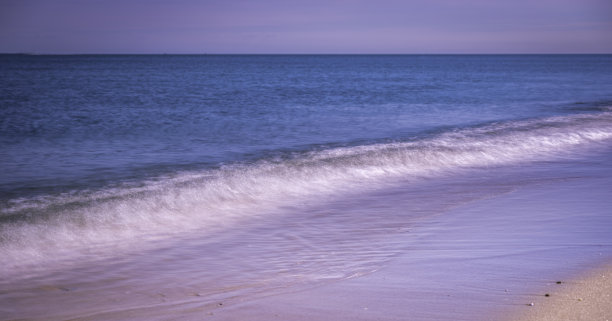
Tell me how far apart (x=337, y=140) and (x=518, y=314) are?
36.5 ft

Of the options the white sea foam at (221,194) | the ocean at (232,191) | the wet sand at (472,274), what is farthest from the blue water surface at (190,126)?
the wet sand at (472,274)

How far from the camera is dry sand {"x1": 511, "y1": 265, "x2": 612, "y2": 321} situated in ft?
11.2

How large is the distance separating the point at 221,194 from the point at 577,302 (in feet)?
18.3

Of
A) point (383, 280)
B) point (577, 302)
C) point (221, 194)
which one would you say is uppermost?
point (577, 302)

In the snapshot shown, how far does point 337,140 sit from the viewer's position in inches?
573

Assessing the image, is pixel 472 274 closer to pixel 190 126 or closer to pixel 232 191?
pixel 232 191

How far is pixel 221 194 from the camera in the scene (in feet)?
27.0

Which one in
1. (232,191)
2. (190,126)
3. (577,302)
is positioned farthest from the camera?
(190,126)

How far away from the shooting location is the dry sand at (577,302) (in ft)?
11.2

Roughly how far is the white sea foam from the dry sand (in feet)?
12.7

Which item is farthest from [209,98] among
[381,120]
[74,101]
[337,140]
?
[337,140]

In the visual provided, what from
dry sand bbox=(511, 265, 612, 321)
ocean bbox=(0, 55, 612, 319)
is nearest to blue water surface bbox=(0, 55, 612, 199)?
ocean bbox=(0, 55, 612, 319)

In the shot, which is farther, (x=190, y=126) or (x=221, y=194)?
(x=190, y=126)

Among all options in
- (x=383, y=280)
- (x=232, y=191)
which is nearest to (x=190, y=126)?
(x=232, y=191)
